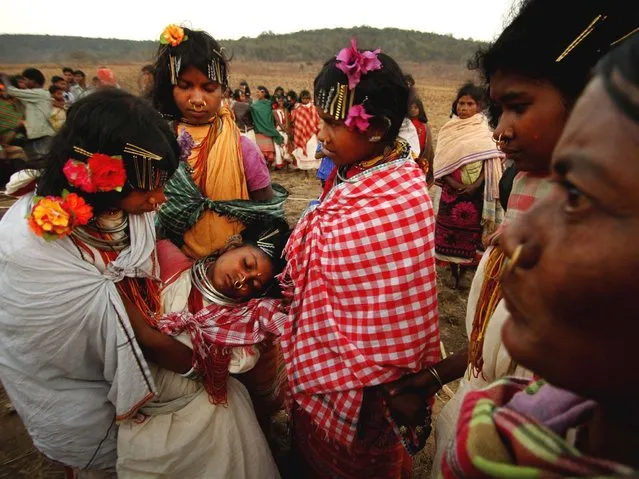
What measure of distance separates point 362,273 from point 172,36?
5.46 ft

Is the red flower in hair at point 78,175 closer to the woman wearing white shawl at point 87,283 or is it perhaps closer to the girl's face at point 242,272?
the woman wearing white shawl at point 87,283

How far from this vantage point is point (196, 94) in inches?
85.7

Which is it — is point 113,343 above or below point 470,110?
below

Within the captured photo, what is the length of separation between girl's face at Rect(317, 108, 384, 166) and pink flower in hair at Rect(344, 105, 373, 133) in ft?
0.20

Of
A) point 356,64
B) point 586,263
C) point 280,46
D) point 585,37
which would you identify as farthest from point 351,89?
point 280,46

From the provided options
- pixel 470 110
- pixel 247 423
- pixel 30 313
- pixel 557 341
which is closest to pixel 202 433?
pixel 247 423

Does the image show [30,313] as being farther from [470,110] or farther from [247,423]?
[470,110]

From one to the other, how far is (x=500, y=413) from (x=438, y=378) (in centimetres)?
103

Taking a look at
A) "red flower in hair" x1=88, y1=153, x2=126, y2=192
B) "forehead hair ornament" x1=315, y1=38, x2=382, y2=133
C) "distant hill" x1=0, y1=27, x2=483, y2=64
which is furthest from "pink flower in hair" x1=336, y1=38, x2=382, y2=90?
"distant hill" x1=0, y1=27, x2=483, y2=64

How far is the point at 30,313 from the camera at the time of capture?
141 cm

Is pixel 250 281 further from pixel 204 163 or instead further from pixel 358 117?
pixel 358 117

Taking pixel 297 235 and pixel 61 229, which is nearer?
pixel 61 229

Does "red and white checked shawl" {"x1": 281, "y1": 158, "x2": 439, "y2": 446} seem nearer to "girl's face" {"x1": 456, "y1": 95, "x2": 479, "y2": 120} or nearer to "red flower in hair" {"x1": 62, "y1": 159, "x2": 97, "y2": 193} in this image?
"red flower in hair" {"x1": 62, "y1": 159, "x2": 97, "y2": 193}

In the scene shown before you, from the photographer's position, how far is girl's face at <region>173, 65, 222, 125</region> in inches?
85.2
